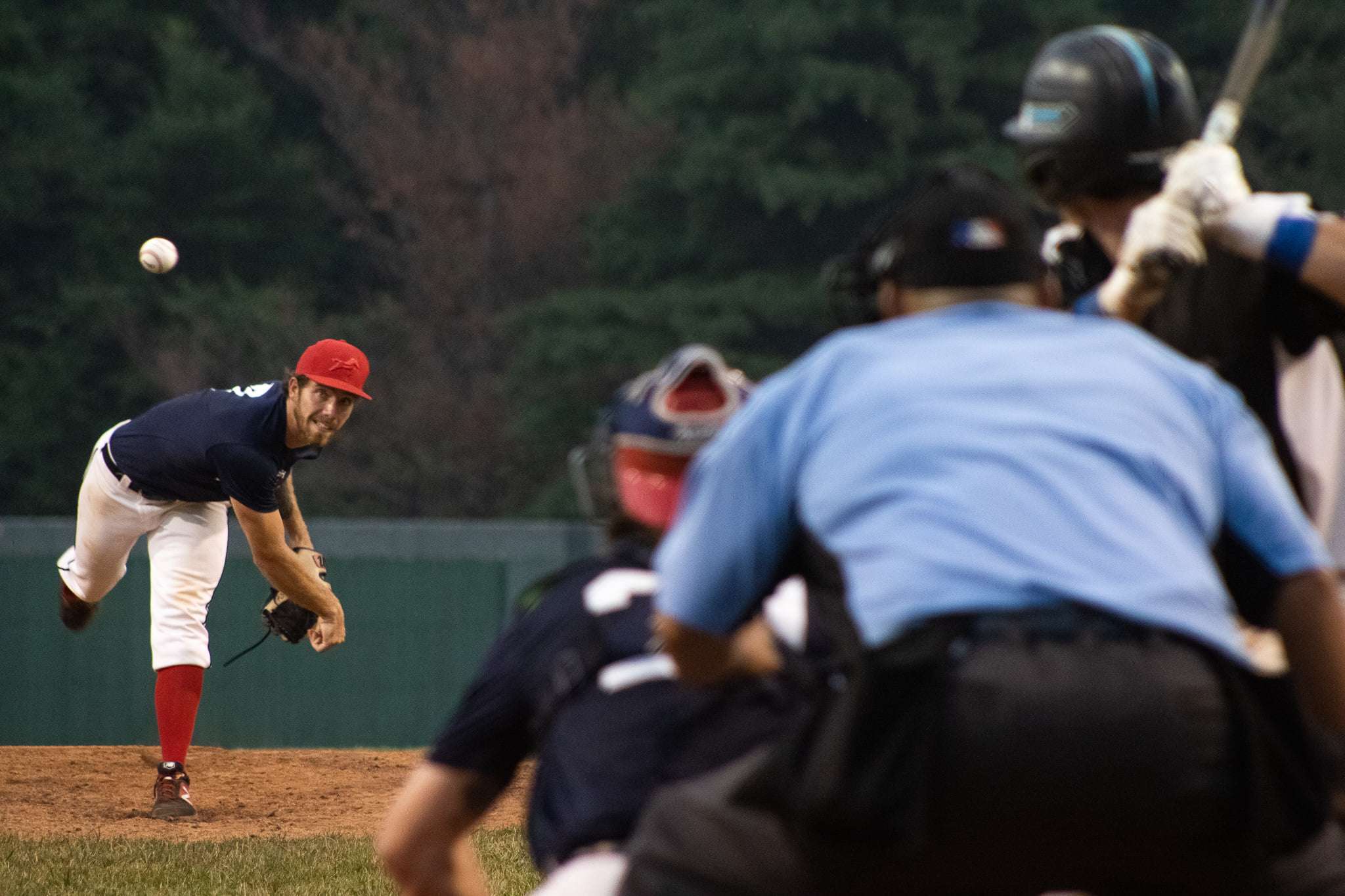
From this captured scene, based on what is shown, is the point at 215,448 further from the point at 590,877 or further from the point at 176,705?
the point at 590,877

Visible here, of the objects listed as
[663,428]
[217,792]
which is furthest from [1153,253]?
[217,792]

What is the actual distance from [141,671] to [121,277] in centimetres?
1546

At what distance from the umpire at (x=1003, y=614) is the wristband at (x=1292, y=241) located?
2.31 feet

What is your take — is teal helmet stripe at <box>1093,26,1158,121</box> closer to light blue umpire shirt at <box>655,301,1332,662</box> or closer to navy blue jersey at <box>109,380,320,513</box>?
light blue umpire shirt at <box>655,301,1332,662</box>

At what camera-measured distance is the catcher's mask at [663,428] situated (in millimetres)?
3037

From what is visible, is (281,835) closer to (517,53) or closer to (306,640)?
(306,640)

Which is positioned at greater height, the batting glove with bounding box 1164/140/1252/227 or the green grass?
the batting glove with bounding box 1164/140/1252/227

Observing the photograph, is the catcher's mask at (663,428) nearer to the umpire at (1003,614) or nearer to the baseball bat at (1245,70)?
the umpire at (1003,614)

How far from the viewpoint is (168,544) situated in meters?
9.13

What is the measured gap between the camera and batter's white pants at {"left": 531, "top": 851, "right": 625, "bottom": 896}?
8.99 ft

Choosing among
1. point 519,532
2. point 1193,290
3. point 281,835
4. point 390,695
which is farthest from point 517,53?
point 1193,290

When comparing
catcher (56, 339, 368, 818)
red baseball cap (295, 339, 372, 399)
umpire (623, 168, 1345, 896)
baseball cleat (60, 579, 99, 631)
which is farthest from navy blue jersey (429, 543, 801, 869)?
baseball cleat (60, 579, 99, 631)

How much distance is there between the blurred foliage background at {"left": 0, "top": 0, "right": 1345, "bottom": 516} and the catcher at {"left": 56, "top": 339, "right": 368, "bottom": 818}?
18.6m

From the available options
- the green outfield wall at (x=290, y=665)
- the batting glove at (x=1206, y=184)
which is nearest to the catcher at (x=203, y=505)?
the batting glove at (x=1206, y=184)
